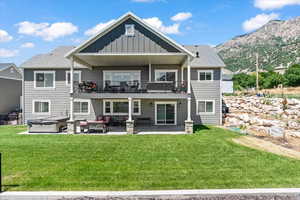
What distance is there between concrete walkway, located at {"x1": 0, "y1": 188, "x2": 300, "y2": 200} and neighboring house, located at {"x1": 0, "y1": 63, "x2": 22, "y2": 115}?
19.6 m

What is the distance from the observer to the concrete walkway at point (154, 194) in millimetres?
4980

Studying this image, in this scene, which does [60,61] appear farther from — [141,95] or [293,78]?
[293,78]

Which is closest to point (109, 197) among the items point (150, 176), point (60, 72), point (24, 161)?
point (150, 176)

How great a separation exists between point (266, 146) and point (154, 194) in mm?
7929

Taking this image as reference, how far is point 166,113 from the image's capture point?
59.0ft

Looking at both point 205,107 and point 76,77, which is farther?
point 76,77

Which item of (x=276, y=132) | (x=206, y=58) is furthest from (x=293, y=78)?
(x=276, y=132)

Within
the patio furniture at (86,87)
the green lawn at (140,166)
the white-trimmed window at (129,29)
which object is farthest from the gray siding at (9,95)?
the white-trimmed window at (129,29)

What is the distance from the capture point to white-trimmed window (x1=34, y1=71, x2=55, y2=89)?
59.9 ft

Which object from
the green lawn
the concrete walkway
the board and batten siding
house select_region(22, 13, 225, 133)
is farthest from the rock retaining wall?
the concrete walkway

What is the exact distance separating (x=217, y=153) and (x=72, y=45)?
62.6 feet

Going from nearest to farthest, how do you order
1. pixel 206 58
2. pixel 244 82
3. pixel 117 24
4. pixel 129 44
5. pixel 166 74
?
1. pixel 129 44
2. pixel 117 24
3. pixel 166 74
4. pixel 206 58
5. pixel 244 82

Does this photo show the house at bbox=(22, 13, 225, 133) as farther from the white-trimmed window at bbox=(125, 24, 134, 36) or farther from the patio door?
the white-trimmed window at bbox=(125, 24, 134, 36)

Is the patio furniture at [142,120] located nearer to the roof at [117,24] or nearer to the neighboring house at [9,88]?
the roof at [117,24]
